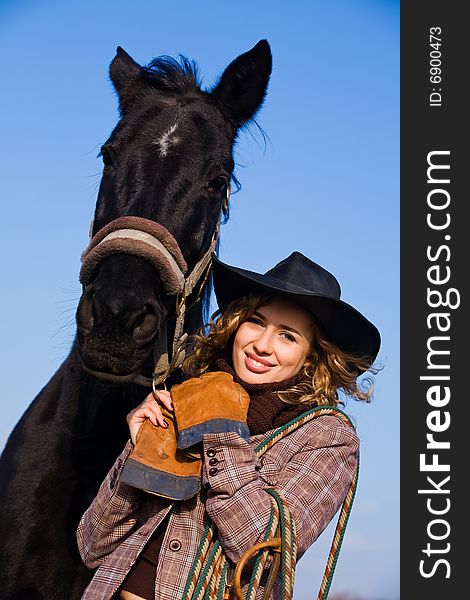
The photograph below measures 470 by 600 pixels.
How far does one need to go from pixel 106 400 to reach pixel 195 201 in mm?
1044

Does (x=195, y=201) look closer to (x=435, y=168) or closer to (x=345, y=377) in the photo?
(x=345, y=377)

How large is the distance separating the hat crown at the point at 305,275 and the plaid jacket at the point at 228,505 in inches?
23.0

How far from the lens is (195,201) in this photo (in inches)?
155

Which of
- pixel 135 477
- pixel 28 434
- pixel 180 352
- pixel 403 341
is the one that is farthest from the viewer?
pixel 403 341

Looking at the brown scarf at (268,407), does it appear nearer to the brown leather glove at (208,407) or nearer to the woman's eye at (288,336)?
the brown leather glove at (208,407)

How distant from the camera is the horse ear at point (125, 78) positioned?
4.54 m

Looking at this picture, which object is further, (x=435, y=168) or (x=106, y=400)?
(x=435, y=168)

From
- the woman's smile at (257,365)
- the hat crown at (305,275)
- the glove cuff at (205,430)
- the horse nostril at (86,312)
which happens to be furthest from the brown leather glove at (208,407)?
the hat crown at (305,275)

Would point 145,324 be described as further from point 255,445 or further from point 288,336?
point 255,445

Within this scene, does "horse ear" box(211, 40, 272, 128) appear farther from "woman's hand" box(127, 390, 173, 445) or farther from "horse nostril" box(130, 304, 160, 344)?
"woman's hand" box(127, 390, 173, 445)

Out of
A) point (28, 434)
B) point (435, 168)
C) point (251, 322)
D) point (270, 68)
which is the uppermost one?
point (270, 68)

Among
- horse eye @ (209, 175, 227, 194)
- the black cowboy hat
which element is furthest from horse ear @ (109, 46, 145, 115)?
the black cowboy hat

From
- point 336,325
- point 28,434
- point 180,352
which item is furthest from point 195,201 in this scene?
point 28,434

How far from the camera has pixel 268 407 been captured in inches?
117
